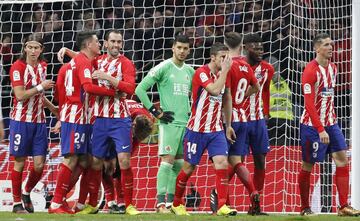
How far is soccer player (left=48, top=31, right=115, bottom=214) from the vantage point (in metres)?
11.6

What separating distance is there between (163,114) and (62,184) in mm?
1416

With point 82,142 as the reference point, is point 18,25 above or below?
above

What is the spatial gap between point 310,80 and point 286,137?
2331 mm

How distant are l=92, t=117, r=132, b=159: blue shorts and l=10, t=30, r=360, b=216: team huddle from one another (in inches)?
0.4

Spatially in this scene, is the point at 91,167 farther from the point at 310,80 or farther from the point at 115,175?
the point at 310,80

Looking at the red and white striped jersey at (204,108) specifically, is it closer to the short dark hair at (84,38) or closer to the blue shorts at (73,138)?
the blue shorts at (73,138)

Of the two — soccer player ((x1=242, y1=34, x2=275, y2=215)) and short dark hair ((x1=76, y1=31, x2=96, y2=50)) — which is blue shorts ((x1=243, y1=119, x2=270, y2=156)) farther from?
short dark hair ((x1=76, y1=31, x2=96, y2=50))

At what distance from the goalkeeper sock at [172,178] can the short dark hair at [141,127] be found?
52cm

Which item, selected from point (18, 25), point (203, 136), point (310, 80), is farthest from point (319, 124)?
point (18, 25)

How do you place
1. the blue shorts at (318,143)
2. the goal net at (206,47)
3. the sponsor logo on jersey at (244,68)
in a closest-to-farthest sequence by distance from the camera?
the blue shorts at (318,143) → the sponsor logo on jersey at (244,68) → the goal net at (206,47)

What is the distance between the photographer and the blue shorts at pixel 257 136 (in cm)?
1213

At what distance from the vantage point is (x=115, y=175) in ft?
41.2

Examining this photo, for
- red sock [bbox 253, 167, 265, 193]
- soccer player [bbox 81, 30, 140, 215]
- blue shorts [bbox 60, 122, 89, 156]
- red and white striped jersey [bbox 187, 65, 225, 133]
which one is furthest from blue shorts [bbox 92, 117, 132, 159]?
red sock [bbox 253, 167, 265, 193]

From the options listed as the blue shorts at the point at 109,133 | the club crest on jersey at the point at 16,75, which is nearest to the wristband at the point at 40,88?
the club crest on jersey at the point at 16,75
